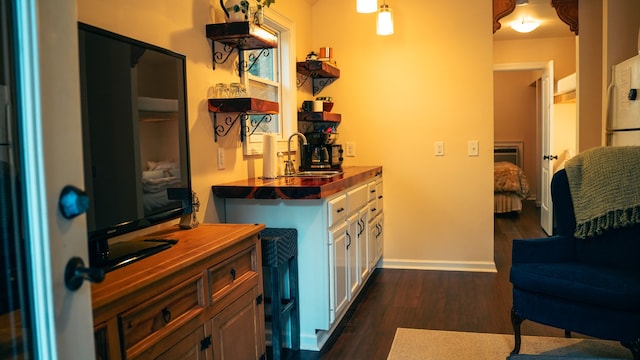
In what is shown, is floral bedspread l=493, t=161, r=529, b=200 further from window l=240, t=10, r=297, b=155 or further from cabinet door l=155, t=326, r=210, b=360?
cabinet door l=155, t=326, r=210, b=360

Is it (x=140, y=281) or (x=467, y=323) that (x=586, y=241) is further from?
(x=140, y=281)

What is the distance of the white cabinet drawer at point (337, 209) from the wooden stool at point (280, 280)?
8.8 inches

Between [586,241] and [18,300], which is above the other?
[18,300]

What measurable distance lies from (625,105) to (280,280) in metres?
2.73

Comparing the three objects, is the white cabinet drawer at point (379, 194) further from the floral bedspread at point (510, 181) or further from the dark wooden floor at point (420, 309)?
the floral bedspread at point (510, 181)

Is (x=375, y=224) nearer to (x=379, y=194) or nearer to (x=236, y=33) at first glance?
(x=379, y=194)

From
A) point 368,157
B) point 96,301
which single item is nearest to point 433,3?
point 368,157

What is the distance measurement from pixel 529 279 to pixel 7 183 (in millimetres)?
2358

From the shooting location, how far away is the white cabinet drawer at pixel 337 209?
115 inches

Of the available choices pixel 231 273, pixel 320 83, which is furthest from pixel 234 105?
pixel 320 83

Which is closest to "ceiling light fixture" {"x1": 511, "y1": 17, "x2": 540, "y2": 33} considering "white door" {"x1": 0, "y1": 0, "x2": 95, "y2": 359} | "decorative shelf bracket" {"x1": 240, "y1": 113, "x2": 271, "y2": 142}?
"decorative shelf bracket" {"x1": 240, "y1": 113, "x2": 271, "y2": 142}

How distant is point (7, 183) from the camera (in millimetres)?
883

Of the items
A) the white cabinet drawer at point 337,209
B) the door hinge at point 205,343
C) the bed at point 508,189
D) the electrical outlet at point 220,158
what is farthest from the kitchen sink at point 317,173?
the bed at point 508,189

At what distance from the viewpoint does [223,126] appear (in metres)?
2.97
